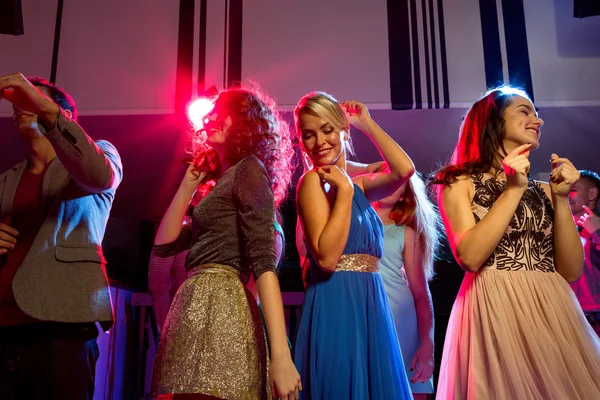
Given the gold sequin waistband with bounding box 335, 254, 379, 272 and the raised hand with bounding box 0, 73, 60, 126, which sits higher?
the raised hand with bounding box 0, 73, 60, 126

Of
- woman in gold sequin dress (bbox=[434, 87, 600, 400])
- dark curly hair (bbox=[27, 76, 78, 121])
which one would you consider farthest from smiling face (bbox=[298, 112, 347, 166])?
dark curly hair (bbox=[27, 76, 78, 121])

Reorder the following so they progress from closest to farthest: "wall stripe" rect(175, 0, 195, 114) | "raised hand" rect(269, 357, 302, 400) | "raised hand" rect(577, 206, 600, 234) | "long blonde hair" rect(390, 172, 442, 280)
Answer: "raised hand" rect(269, 357, 302, 400) → "long blonde hair" rect(390, 172, 442, 280) → "wall stripe" rect(175, 0, 195, 114) → "raised hand" rect(577, 206, 600, 234)

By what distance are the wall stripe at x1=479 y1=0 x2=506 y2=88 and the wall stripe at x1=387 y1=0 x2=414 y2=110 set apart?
0.47 meters

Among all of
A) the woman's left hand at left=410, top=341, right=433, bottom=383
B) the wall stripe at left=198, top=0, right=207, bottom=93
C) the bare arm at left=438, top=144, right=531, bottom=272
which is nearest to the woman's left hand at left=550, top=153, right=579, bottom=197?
the bare arm at left=438, top=144, right=531, bottom=272

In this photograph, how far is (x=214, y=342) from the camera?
1384 millimetres

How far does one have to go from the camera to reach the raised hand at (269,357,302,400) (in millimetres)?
1261

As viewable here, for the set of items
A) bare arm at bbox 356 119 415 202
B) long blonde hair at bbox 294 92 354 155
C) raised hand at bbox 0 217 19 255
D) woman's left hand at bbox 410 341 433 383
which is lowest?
woman's left hand at bbox 410 341 433 383

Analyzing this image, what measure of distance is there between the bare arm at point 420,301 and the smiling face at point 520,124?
0.90 meters

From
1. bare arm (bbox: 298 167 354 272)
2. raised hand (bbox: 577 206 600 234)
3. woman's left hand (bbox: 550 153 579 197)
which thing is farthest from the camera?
raised hand (bbox: 577 206 600 234)

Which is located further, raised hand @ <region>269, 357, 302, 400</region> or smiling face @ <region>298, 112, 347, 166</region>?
smiling face @ <region>298, 112, 347, 166</region>

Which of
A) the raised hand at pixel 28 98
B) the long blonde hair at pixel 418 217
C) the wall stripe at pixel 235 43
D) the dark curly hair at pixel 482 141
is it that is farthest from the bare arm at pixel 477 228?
the wall stripe at pixel 235 43

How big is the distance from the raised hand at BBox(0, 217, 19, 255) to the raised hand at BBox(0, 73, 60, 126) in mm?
410

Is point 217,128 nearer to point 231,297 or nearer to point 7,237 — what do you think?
point 231,297

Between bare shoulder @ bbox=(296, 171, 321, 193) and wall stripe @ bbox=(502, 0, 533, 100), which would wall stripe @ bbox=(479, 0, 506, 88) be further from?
bare shoulder @ bbox=(296, 171, 321, 193)
